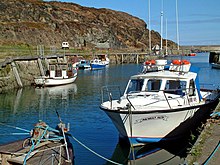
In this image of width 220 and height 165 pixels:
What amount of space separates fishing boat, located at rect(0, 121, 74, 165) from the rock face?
214 feet

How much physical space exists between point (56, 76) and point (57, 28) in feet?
205

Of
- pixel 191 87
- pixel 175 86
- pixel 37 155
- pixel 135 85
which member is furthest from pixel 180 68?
pixel 37 155

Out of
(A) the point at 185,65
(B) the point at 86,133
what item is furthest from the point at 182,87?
(B) the point at 86,133

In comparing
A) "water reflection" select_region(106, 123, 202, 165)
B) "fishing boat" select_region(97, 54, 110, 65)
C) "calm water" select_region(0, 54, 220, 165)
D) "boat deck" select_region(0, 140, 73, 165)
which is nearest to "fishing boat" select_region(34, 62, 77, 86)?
"calm water" select_region(0, 54, 220, 165)

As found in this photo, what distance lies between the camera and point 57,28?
102438mm

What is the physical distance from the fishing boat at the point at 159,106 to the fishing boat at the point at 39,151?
303 centimetres

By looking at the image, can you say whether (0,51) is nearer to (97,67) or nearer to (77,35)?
(97,67)

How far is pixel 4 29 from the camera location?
269 ft

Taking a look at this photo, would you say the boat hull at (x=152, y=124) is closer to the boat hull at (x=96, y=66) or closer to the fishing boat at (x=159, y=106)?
the fishing boat at (x=159, y=106)

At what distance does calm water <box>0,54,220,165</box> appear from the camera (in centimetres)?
1453

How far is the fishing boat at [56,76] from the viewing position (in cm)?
3966

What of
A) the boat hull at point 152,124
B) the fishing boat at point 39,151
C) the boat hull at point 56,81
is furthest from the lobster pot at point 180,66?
the boat hull at point 56,81

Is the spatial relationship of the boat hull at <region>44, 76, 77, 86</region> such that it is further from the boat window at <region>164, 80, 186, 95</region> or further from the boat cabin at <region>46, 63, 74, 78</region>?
the boat window at <region>164, 80, 186, 95</region>

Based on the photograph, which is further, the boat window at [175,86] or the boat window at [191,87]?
the boat window at [191,87]
